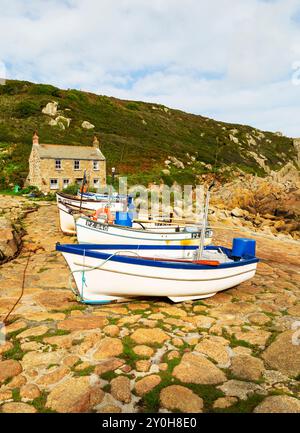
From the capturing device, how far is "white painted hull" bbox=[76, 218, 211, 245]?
1412cm

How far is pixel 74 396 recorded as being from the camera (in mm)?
5133

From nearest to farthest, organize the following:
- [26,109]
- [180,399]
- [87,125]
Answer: [180,399], [26,109], [87,125]

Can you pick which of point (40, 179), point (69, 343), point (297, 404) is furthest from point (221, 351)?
point (40, 179)

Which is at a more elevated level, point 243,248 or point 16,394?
point 243,248

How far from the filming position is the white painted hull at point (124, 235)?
46.3 feet

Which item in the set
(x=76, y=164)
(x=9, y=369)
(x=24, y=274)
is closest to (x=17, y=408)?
(x=9, y=369)

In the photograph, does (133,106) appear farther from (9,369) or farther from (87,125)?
(9,369)

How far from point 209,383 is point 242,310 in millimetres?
3608

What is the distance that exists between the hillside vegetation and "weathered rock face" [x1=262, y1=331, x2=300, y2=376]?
39.2 meters

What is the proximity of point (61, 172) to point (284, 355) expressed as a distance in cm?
3617

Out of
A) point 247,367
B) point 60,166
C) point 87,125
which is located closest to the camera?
point 247,367

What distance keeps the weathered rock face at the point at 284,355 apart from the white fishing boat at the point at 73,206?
11.9m

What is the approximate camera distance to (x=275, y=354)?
6.50 meters
